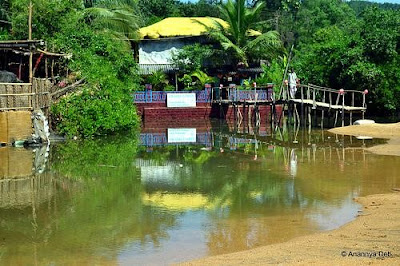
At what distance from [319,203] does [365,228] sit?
244cm

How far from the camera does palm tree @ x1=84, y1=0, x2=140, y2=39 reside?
33.1 metres

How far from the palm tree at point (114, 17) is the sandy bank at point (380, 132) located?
1503 cm

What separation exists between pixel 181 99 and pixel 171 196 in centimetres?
2181

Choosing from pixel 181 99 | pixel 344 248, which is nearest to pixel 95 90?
pixel 181 99

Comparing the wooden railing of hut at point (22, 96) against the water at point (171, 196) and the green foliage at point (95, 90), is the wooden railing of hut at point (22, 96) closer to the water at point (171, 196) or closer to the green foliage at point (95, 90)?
the green foliage at point (95, 90)

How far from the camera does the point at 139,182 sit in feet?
46.5

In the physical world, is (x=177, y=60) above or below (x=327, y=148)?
above

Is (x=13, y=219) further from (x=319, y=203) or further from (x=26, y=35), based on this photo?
(x=26, y=35)

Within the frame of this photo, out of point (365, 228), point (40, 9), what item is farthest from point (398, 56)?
point (365, 228)

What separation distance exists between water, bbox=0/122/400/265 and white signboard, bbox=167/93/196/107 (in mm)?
12263

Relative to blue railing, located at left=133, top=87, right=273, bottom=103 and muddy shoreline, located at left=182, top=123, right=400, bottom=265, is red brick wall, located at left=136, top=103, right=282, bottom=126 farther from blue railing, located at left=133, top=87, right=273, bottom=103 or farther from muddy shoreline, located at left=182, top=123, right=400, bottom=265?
muddy shoreline, located at left=182, top=123, right=400, bottom=265

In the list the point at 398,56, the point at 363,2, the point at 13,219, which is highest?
the point at 363,2

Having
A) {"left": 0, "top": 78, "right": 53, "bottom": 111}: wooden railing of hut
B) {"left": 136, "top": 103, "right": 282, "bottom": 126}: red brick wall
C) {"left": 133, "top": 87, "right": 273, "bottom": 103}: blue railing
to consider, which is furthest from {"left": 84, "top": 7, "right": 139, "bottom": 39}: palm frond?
{"left": 0, "top": 78, "right": 53, "bottom": 111}: wooden railing of hut

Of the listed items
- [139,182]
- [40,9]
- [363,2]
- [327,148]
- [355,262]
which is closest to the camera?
[355,262]
